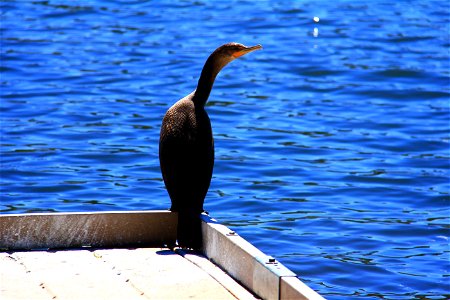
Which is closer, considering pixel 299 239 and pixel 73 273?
pixel 73 273

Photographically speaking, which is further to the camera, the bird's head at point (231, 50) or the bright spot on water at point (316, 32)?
the bright spot on water at point (316, 32)

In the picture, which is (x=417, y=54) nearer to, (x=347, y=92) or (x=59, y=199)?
(x=347, y=92)

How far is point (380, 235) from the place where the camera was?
8.52 m

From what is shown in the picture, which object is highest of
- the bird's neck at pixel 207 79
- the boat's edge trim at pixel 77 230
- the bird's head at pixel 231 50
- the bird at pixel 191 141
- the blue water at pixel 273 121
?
the bird's head at pixel 231 50

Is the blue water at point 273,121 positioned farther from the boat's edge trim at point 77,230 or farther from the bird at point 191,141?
the boat's edge trim at point 77,230

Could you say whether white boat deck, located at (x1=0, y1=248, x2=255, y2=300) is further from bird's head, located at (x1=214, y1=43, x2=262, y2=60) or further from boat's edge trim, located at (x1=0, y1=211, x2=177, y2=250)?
bird's head, located at (x1=214, y1=43, x2=262, y2=60)

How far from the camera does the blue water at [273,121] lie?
8500mm

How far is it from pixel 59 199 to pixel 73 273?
4694 mm

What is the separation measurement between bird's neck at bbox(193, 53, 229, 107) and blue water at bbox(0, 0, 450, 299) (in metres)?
2.03

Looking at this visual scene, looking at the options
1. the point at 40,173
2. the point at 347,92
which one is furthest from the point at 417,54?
the point at 40,173

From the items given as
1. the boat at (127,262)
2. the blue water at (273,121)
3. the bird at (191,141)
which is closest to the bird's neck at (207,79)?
the bird at (191,141)

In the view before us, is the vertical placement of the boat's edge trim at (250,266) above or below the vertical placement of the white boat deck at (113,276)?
above

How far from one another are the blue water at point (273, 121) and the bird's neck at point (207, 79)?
80.1 inches

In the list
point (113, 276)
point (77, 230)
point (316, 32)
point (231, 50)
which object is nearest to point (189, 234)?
point (77, 230)
